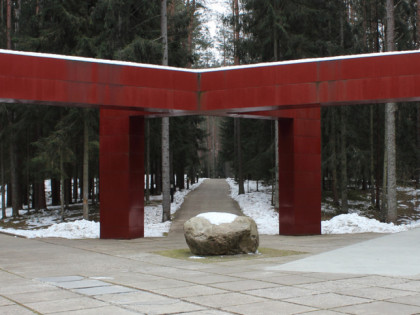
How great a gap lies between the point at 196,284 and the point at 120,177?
380 inches

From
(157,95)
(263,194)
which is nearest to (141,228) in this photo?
(157,95)

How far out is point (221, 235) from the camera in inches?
479

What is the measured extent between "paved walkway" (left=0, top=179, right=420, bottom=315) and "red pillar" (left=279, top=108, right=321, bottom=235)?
4.14m

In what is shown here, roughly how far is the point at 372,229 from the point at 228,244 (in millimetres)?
8496

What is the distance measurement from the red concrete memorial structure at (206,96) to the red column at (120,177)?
1.3 inches

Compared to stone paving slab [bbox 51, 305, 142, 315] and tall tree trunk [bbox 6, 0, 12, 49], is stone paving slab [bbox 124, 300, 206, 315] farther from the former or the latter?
tall tree trunk [bbox 6, 0, 12, 49]

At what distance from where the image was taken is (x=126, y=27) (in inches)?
1073

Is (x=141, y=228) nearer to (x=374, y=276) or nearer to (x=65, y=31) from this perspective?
(x=374, y=276)

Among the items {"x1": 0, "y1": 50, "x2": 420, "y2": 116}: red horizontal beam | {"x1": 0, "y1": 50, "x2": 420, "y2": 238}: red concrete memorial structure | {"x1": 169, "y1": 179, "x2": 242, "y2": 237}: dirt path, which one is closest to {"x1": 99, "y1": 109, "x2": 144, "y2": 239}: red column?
{"x1": 0, "y1": 50, "x2": 420, "y2": 238}: red concrete memorial structure

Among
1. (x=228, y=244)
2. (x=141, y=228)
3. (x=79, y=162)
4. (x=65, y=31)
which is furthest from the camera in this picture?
(x=79, y=162)

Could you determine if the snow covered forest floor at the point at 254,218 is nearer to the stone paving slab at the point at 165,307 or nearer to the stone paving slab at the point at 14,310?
the stone paving slab at the point at 14,310

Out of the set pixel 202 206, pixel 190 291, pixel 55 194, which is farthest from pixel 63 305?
pixel 55 194

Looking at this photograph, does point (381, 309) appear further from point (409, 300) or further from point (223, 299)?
point (223, 299)

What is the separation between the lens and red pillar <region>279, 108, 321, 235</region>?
18.3m
